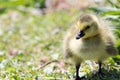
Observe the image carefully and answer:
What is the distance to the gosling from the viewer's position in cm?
371

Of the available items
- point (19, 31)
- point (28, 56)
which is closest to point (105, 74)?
point (28, 56)

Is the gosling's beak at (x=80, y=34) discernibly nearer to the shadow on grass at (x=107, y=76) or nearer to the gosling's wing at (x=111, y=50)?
the gosling's wing at (x=111, y=50)

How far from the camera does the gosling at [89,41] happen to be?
3709mm

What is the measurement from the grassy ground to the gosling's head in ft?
1.58

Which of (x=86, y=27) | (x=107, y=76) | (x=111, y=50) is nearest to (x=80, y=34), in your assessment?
(x=86, y=27)

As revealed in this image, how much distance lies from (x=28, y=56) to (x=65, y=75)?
98cm

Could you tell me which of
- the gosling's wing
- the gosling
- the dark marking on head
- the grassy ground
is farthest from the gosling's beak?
the grassy ground

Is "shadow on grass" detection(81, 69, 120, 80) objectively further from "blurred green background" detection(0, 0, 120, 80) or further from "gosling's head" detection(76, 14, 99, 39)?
"gosling's head" detection(76, 14, 99, 39)

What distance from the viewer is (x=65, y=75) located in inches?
167

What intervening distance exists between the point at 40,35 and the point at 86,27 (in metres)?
2.38

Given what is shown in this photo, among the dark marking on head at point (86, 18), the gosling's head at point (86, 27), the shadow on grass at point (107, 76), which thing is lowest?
the shadow on grass at point (107, 76)

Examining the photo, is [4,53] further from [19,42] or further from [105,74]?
Result: [105,74]

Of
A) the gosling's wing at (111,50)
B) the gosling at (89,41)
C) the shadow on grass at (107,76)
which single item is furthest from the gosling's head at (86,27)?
the shadow on grass at (107,76)

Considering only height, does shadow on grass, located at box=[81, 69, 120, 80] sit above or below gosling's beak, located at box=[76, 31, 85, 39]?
below
